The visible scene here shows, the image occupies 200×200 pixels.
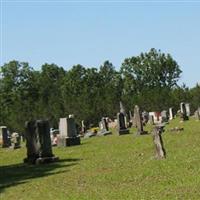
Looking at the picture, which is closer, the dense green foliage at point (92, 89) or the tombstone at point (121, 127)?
the tombstone at point (121, 127)

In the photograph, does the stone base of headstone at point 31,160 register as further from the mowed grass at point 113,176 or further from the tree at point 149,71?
the tree at point 149,71

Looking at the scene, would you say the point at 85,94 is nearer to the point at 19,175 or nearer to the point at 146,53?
the point at 146,53

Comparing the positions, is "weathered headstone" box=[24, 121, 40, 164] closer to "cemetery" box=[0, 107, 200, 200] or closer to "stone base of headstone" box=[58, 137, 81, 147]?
"cemetery" box=[0, 107, 200, 200]

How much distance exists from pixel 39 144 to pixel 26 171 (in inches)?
126

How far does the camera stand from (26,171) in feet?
70.6

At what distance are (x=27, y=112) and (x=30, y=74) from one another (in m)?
34.9

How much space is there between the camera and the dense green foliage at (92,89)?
76.5 meters

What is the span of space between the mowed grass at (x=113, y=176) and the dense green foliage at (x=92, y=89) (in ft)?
169

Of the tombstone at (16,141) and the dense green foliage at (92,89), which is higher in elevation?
the dense green foliage at (92,89)

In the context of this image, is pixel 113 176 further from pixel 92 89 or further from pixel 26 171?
pixel 92 89

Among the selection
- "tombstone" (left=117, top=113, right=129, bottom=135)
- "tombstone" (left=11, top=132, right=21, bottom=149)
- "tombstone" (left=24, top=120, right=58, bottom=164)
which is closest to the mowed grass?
"tombstone" (left=24, top=120, right=58, bottom=164)

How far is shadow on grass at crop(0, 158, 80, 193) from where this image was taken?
18.7m

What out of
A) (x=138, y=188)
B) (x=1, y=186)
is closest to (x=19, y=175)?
(x=1, y=186)

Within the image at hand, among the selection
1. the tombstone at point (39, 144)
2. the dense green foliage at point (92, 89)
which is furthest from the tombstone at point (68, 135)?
the dense green foliage at point (92, 89)
